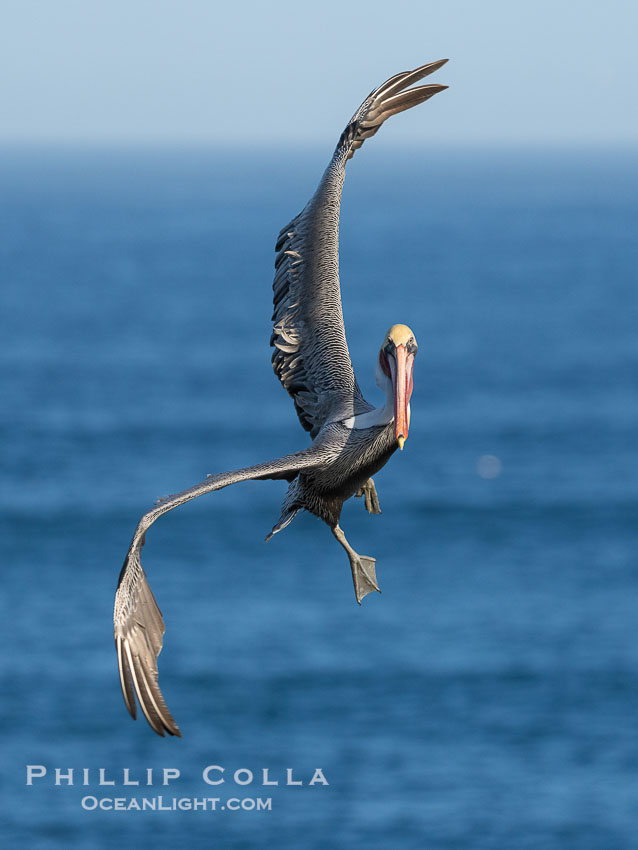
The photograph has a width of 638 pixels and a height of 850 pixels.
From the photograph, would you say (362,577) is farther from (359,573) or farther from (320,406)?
(320,406)

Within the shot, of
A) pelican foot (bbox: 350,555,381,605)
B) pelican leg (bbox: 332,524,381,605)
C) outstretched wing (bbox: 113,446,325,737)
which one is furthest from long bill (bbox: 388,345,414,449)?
pelican foot (bbox: 350,555,381,605)

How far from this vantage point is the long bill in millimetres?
15703

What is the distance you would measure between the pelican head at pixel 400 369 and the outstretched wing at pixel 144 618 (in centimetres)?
136

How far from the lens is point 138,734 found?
6201 inches

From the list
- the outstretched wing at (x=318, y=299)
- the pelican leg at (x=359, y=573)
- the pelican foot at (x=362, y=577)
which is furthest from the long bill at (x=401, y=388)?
the pelican foot at (x=362, y=577)

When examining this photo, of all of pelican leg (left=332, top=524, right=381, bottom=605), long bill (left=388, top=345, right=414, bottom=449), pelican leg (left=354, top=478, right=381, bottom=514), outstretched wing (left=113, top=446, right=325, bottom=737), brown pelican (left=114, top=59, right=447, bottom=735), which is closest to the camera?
long bill (left=388, top=345, right=414, bottom=449)

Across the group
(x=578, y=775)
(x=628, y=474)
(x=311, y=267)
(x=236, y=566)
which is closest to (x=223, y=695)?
(x=236, y=566)

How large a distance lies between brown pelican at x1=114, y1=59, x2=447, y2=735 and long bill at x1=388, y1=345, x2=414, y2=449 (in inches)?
0.4

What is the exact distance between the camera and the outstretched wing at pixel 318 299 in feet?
62.5

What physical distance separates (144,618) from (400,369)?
3.96m

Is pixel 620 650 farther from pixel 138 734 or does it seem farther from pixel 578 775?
pixel 138 734

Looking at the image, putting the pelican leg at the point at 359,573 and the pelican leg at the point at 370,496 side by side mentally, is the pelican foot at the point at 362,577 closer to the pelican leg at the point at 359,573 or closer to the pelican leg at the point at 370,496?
the pelican leg at the point at 359,573

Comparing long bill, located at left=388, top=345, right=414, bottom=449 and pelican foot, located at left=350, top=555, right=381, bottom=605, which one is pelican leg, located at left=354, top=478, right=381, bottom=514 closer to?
pelican foot, located at left=350, top=555, right=381, bottom=605

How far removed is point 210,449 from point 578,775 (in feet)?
213
